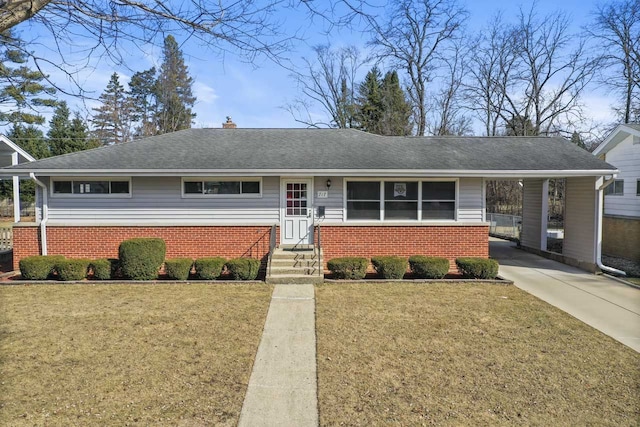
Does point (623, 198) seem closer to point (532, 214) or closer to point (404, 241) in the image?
point (532, 214)

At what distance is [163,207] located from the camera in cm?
1077

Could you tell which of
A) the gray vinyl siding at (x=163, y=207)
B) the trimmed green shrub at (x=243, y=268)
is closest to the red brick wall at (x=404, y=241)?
the gray vinyl siding at (x=163, y=207)

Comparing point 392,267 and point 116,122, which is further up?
point 116,122

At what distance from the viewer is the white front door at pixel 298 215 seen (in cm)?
1098

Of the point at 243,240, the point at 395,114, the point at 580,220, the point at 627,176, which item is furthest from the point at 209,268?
the point at 395,114

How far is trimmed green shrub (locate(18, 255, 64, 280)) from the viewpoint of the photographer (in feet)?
30.2

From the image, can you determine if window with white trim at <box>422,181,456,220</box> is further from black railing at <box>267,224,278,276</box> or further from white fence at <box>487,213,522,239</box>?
white fence at <box>487,213,522,239</box>

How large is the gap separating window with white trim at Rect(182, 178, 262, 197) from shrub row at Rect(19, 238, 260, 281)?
1906 millimetres

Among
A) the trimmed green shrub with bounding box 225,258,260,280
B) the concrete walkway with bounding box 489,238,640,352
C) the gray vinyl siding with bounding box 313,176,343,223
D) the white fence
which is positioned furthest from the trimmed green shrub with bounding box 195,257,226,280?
the white fence

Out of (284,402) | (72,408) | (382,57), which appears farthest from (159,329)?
(382,57)

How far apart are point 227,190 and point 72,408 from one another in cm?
748

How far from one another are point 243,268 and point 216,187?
273 centimetres

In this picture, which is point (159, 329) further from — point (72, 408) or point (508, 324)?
point (508, 324)

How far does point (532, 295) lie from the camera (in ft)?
27.7
